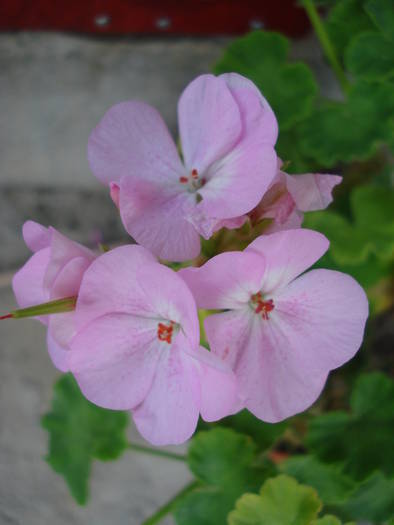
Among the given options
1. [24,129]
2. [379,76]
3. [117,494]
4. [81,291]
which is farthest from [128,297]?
[24,129]

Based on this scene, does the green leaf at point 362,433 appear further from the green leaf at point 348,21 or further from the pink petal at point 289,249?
the green leaf at point 348,21

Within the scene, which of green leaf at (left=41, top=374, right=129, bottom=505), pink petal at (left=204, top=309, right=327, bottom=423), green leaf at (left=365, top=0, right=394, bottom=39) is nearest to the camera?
pink petal at (left=204, top=309, right=327, bottom=423)

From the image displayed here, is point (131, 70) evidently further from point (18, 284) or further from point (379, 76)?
point (18, 284)

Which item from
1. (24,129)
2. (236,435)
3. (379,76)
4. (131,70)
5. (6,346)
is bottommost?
(6,346)

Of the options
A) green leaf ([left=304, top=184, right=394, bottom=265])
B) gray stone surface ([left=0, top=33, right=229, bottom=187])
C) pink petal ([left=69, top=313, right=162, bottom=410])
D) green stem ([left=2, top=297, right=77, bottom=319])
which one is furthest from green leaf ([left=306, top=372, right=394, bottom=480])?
gray stone surface ([left=0, top=33, right=229, bottom=187])

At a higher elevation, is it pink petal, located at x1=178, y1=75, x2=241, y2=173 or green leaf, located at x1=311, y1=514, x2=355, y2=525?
pink petal, located at x1=178, y1=75, x2=241, y2=173

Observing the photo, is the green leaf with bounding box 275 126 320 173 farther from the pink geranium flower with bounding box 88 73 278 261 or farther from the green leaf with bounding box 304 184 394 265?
the pink geranium flower with bounding box 88 73 278 261

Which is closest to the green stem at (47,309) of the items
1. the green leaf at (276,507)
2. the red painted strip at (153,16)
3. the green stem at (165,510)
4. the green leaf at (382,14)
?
the green leaf at (276,507)
